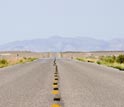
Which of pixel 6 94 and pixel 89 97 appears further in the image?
pixel 6 94

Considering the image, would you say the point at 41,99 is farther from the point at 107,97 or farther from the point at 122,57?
the point at 122,57

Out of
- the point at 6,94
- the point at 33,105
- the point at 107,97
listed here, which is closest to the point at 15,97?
the point at 6,94

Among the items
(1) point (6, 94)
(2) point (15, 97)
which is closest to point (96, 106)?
(2) point (15, 97)

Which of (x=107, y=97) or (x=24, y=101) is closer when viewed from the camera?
(x=24, y=101)

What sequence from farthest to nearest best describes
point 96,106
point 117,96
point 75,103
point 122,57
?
point 122,57
point 117,96
point 75,103
point 96,106

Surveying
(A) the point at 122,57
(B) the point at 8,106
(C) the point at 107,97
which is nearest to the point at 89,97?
(C) the point at 107,97

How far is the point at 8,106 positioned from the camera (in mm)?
8148

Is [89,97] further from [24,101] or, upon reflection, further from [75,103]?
[24,101]

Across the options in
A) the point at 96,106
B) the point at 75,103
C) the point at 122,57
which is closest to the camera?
the point at 96,106

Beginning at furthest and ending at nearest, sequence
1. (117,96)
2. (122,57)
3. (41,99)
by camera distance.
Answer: (122,57) → (117,96) → (41,99)

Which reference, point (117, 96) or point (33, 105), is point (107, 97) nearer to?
point (117, 96)

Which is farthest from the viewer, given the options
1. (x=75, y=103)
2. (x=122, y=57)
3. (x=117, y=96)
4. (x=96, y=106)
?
(x=122, y=57)

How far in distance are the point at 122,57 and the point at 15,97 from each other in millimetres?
39617

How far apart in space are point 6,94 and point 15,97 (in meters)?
0.79
